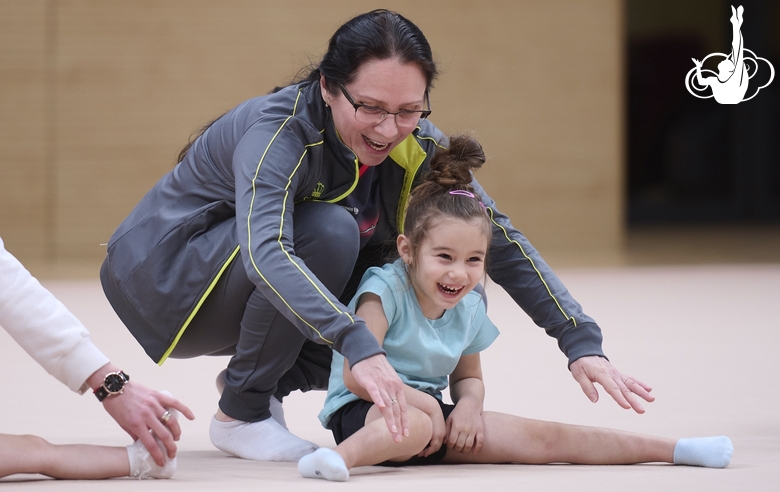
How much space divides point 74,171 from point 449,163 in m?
7.16

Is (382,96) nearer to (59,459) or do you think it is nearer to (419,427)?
(419,427)

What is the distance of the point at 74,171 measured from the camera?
29.7 feet

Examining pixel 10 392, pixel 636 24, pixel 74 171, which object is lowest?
pixel 10 392

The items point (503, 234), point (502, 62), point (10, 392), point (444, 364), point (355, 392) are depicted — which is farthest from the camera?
point (502, 62)

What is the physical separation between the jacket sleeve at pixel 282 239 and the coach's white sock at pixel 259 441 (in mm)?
391

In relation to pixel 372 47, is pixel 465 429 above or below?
below

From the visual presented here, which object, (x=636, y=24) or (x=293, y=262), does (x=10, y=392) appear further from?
(x=636, y=24)

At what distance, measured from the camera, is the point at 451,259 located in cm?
239

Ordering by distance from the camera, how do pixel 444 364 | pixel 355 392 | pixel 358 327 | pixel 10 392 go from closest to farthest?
pixel 358 327 < pixel 355 392 < pixel 444 364 < pixel 10 392

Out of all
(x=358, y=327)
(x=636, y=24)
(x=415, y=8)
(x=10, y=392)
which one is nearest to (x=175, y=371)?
(x=10, y=392)

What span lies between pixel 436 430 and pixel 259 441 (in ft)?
1.50

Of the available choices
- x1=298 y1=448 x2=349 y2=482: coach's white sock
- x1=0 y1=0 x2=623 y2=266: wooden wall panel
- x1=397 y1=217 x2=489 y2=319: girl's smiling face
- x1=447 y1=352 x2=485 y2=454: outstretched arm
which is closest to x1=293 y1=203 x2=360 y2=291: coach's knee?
x1=397 y1=217 x2=489 y2=319: girl's smiling face

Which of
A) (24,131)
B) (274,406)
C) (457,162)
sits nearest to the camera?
(457,162)

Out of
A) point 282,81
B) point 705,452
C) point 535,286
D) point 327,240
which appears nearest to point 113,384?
point 327,240
